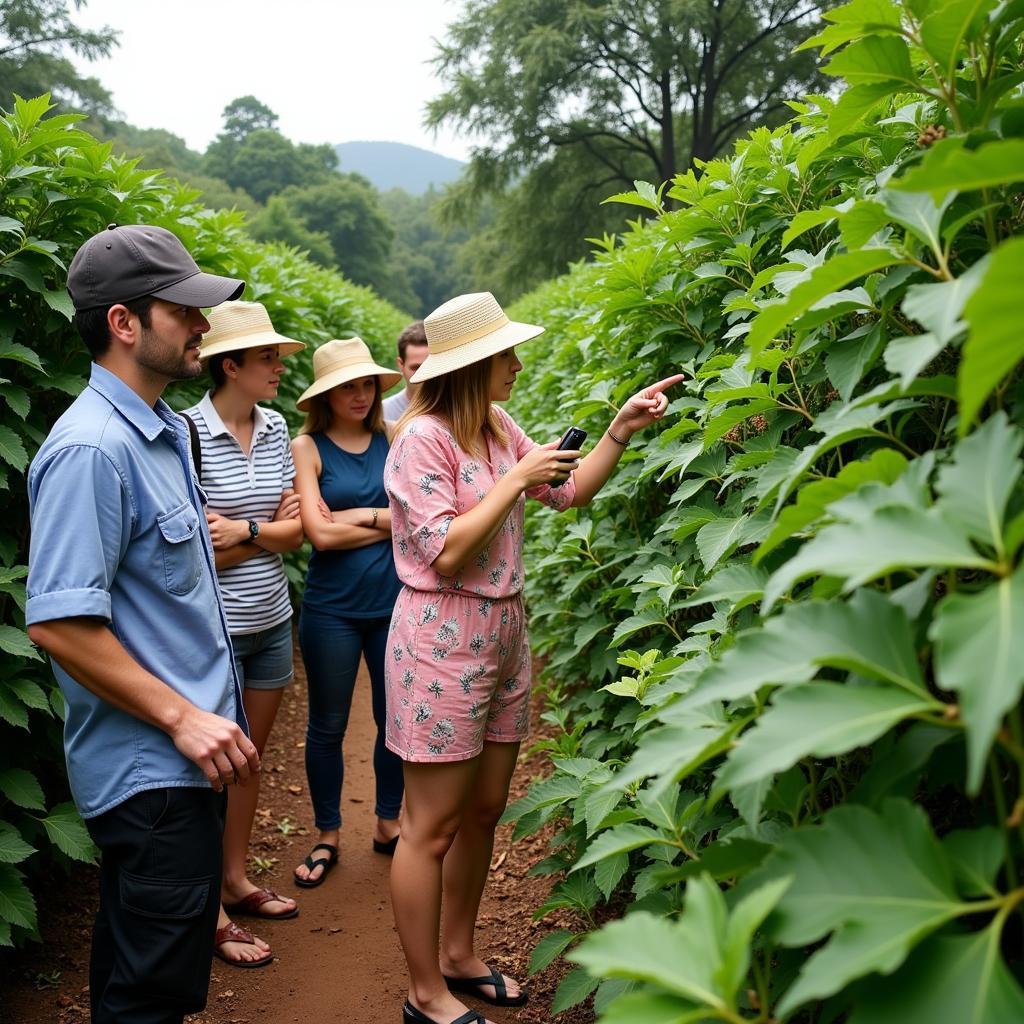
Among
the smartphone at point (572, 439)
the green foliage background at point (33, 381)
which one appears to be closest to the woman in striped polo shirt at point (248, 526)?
the green foliage background at point (33, 381)

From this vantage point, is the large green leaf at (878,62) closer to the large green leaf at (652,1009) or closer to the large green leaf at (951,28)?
the large green leaf at (951,28)

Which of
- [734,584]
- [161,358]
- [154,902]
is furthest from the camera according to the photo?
[161,358]

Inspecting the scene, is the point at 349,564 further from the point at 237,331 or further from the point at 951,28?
the point at 951,28

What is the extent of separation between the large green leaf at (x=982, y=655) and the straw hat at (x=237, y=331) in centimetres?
318

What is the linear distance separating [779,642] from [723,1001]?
0.39 m

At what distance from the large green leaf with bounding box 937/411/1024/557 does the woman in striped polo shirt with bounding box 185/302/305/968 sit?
2.96 m

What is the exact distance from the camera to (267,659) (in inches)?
151

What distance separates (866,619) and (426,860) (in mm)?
2139

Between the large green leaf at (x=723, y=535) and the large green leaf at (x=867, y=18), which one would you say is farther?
the large green leaf at (x=723, y=535)

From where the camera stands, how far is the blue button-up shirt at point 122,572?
2059mm

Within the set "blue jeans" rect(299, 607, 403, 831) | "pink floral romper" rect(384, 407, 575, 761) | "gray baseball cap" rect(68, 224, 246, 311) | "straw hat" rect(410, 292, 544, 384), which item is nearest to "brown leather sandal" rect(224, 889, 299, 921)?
"blue jeans" rect(299, 607, 403, 831)

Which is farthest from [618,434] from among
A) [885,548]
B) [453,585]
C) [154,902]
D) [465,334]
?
[885,548]

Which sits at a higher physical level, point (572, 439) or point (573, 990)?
point (572, 439)

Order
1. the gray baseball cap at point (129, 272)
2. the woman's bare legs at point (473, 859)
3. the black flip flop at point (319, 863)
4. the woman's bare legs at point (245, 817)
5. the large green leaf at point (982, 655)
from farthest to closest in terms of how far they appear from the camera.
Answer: the black flip flop at point (319, 863)
the woman's bare legs at point (245, 817)
the woman's bare legs at point (473, 859)
the gray baseball cap at point (129, 272)
the large green leaf at point (982, 655)
